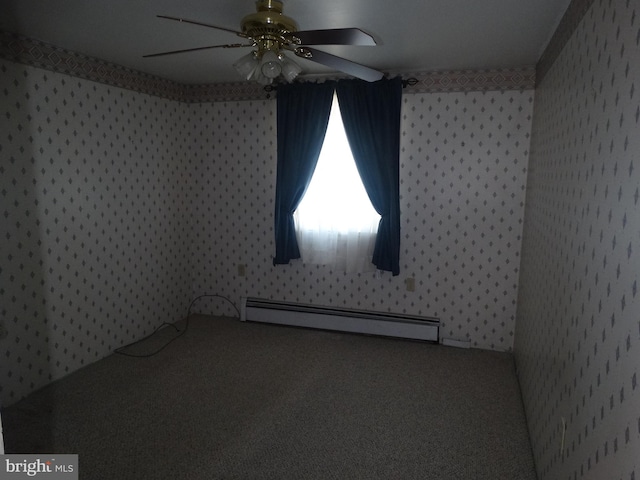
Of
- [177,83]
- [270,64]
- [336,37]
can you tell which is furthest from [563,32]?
[177,83]

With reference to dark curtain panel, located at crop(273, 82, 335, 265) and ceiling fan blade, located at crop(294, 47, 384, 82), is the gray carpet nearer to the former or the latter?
dark curtain panel, located at crop(273, 82, 335, 265)

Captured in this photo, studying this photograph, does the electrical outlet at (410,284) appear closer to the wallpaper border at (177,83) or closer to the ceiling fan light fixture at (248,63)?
the wallpaper border at (177,83)

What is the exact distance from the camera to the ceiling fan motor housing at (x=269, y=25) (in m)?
1.80

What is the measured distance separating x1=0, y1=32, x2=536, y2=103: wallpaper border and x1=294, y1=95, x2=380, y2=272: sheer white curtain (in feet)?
2.56

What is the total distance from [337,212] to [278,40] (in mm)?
2064

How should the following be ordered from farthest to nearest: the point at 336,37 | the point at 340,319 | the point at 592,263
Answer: the point at 340,319
the point at 336,37
the point at 592,263

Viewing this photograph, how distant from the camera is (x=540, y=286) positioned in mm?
2385

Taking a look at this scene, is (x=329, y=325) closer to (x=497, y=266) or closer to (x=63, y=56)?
(x=497, y=266)

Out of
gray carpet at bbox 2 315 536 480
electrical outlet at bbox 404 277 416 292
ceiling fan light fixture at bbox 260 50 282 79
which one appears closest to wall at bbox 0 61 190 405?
gray carpet at bbox 2 315 536 480

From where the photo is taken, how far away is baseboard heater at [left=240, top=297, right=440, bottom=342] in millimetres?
3721

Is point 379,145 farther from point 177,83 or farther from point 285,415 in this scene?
point 285,415

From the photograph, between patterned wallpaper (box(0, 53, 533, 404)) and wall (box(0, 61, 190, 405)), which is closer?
wall (box(0, 61, 190, 405))

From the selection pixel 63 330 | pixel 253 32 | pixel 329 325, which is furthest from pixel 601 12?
pixel 63 330

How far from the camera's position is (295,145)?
12.5ft
